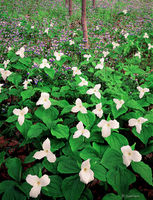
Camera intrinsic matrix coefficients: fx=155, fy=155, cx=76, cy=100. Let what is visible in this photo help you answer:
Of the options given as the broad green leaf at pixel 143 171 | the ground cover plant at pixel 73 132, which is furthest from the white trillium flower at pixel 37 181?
the broad green leaf at pixel 143 171

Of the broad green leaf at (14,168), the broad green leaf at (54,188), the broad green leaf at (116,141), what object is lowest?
the broad green leaf at (54,188)

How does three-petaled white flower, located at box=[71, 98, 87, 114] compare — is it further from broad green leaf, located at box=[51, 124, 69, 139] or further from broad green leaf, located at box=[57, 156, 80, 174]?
broad green leaf, located at box=[57, 156, 80, 174]

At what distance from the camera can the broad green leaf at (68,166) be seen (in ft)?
4.93

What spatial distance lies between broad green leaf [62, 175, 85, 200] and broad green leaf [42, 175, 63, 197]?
10 centimetres

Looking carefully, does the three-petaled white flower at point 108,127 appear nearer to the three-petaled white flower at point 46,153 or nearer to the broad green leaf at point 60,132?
the broad green leaf at point 60,132

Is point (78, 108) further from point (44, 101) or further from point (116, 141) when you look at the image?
point (116, 141)

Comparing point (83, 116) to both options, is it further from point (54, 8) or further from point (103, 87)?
point (54, 8)

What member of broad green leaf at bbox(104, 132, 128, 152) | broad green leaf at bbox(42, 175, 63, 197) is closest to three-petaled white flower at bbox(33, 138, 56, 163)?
broad green leaf at bbox(42, 175, 63, 197)

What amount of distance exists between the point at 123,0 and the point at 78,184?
12.6m

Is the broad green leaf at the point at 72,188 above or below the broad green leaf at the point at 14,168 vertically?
above

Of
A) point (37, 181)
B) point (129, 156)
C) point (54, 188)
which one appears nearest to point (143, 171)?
point (129, 156)

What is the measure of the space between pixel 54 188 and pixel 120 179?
632mm

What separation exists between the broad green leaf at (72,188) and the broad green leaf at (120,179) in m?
0.26

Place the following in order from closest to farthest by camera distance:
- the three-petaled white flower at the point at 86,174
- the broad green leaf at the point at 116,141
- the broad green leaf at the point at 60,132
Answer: the three-petaled white flower at the point at 86,174 < the broad green leaf at the point at 116,141 < the broad green leaf at the point at 60,132
